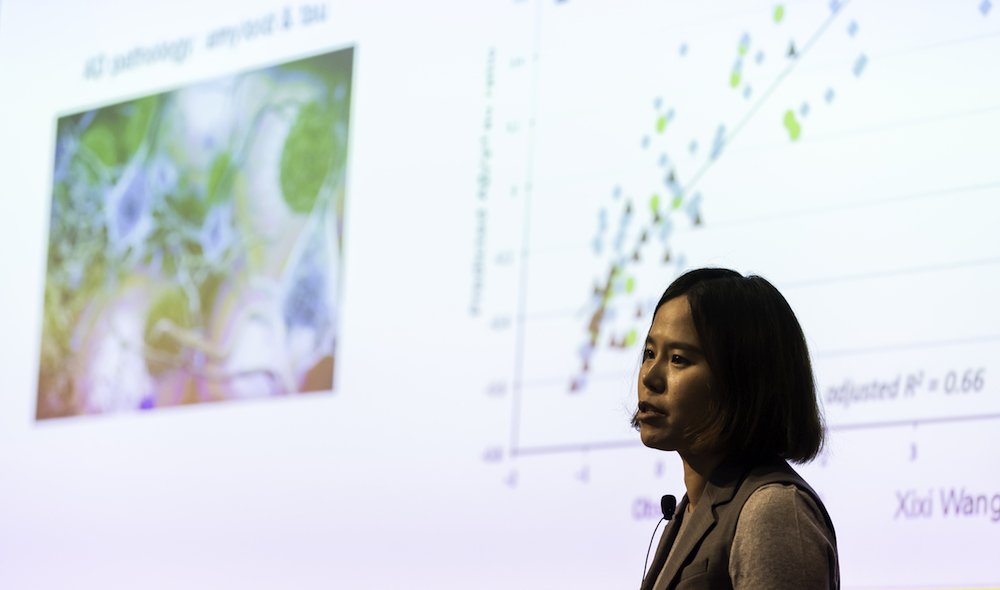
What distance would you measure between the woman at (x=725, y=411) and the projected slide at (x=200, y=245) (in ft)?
5.32

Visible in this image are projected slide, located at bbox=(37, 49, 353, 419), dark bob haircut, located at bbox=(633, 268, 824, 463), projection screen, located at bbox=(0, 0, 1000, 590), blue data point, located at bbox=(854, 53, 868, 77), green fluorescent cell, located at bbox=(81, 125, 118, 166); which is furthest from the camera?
green fluorescent cell, located at bbox=(81, 125, 118, 166)

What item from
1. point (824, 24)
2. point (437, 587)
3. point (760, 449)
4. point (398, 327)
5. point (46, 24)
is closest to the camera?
point (760, 449)

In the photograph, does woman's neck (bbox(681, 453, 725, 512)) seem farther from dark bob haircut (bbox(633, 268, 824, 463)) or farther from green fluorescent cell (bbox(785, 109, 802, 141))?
green fluorescent cell (bbox(785, 109, 802, 141))

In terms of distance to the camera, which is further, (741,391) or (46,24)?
(46,24)

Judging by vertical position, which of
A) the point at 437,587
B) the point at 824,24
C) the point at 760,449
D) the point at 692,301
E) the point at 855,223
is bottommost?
the point at 437,587

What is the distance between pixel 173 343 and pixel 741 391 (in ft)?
6.95

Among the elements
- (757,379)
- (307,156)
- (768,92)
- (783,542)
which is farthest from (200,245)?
(783,542)

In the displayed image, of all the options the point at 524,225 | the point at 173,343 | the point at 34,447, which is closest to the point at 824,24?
the point at 524,225

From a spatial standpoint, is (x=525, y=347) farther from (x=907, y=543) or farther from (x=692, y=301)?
(x=692, y=301)

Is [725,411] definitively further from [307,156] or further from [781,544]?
[307,156]

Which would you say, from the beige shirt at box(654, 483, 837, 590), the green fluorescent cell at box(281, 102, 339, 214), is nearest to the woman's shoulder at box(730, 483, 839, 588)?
the beige shirt at box(654, 483, 837, 590)

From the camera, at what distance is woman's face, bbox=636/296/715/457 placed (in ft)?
4.02

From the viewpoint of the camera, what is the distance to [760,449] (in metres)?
1.21

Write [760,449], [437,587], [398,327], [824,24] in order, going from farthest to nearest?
[398,327]
[437,587]
[824,24]
[760,449]
